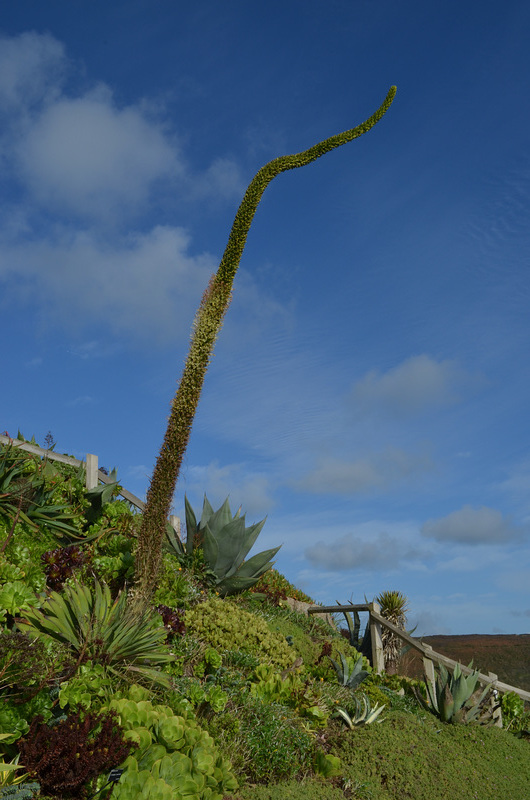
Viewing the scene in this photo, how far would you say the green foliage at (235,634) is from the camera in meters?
8.77

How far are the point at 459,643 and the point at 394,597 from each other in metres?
6.96

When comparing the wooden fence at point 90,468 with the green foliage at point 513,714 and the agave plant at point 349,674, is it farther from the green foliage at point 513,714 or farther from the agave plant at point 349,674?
the green foliage at point 513,714

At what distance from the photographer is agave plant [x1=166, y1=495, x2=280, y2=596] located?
1095cm

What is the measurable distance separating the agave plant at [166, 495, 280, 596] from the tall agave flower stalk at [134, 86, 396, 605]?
233cm

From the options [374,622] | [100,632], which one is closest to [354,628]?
[374,622]

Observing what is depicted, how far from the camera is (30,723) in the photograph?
4.90m

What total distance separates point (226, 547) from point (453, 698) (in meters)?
4.43

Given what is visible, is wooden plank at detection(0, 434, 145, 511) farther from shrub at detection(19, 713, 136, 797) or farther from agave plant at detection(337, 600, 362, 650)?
shrub at detection(19, 713, 136, 797)

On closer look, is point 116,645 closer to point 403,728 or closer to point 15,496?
point 15,496

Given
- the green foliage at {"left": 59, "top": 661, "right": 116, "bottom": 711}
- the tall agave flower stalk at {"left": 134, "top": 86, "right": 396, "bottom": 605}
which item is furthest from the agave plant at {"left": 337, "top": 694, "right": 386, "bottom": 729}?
the green foliage at {"left": 59, "top": 661, "right": 116, "bottom": 711}

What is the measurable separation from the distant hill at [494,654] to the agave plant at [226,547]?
270 inches

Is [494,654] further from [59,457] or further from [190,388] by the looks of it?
[190,388]

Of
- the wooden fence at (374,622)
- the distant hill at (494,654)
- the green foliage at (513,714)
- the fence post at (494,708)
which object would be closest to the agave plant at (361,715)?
the wooden fence at (374,622)

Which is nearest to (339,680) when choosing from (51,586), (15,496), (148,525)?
(148,525)
